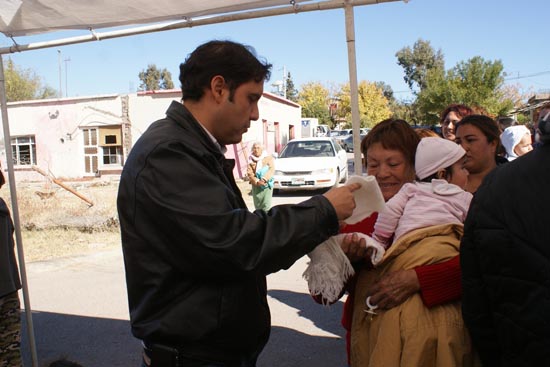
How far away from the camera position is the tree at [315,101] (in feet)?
164

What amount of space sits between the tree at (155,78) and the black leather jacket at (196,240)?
281 ft

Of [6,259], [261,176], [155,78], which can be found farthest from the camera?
[155,78]

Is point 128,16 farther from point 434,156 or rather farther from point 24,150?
point 24,150

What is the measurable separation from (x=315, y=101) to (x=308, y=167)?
1554 inches

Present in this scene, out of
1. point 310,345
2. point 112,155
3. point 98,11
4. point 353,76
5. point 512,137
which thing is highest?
point 98,11

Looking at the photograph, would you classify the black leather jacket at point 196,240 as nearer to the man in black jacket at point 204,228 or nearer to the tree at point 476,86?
the man in black jacket at point 204,228

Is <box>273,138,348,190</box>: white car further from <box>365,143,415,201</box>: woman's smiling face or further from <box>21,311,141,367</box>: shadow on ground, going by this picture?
<box>365,143,415,201</box>: woman's smiling face

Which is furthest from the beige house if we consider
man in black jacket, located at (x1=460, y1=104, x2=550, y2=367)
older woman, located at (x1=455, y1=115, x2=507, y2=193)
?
man in black jacket, located at (x1=460, y1=104, x2=550, y2=367)

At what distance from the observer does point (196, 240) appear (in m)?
1.33

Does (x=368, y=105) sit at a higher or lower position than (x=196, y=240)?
higher

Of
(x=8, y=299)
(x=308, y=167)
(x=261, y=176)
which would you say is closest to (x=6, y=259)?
(x=8, y=299)

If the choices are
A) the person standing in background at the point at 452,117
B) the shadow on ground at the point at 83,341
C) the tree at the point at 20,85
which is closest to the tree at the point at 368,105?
the tree at the point at 20,85

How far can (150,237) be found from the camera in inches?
56.3

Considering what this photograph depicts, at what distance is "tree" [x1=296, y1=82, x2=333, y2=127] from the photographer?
1967 inches
